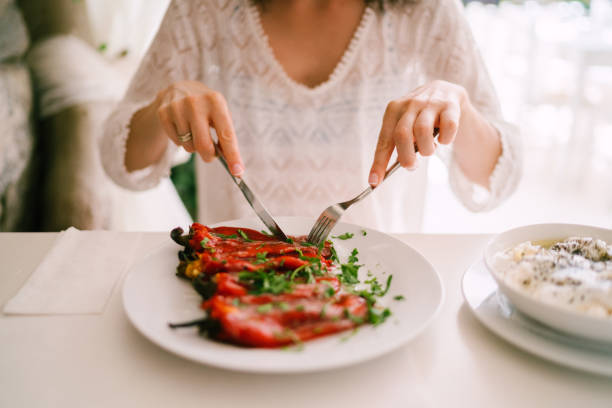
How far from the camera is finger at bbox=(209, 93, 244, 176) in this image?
73 cm

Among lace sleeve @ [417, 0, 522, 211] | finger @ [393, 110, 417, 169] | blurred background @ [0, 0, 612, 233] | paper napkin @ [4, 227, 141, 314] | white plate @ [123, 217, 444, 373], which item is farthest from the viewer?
blurred background @ [0, 0, 612, 233]

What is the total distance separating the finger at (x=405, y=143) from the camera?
0.71m

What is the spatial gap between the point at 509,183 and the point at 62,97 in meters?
1.48

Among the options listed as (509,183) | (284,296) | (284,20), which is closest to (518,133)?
(509,183)

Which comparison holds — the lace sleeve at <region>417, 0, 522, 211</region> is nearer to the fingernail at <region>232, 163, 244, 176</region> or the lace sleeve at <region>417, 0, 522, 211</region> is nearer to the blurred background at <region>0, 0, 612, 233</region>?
the fingernail at <region>232, 163, 244, 176</region>

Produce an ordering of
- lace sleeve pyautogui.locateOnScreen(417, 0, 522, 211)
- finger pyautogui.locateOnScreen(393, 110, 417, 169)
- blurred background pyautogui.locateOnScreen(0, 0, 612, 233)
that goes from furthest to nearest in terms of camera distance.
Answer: blurred background pyautogui.locateOnScreen(0, 0, 612, 233) < lace sleeve pyautogui.locateOnScreen(417, 0, 522, 211) < finger pyautogui.locateOnScreen(393, 110, 417, 169)

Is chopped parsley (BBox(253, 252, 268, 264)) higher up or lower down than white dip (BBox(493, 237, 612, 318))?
lower down

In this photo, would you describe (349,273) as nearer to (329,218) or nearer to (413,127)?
(329,218)

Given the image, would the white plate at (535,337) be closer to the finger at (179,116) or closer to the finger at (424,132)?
the finger at (424,132)

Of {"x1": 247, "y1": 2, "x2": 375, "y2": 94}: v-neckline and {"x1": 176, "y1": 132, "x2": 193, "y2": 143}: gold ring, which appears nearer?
{"x1": 176, "y1": 132, "x2": 193, "y2": 143}: gold ring

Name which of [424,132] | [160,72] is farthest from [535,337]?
[160,72]

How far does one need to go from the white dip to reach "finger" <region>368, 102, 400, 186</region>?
209 mm

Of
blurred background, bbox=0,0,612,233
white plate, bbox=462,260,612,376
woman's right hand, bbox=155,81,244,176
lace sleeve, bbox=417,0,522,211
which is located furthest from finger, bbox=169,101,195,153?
blurred background, bbox=0,0,612,233

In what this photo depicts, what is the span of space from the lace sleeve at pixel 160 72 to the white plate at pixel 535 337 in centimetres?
84
